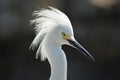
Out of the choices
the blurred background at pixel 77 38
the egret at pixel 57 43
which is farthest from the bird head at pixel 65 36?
the blurred background at pixel 77 38

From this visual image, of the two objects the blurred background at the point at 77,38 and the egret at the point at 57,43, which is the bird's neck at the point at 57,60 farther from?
the blurred background at the point at 77,38

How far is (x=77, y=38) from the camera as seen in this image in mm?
10492

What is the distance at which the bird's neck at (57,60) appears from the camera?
A: 5.25 metres

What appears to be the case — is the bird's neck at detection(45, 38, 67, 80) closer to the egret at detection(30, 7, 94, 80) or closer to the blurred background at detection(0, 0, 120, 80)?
the egret at detection(30, 7, 94, 80)

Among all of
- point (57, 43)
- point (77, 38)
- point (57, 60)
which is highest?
point (57, 43)

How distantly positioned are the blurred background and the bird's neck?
5.16 metres

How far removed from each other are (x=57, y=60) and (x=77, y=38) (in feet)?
17.3

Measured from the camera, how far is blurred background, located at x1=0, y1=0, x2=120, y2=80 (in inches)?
415

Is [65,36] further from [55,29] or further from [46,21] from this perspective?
[46,21]

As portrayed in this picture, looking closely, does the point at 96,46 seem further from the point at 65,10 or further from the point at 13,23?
the point at 13,23

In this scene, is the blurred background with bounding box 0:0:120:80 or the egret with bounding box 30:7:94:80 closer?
the egret with bounding box 30:7:94:80

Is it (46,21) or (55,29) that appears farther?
(46,21)

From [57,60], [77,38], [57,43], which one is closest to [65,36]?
[57,43]

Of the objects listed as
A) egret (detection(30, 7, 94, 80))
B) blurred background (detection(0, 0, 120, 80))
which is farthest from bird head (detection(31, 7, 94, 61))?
blurred background (detection(0, 0, 120, 80))
